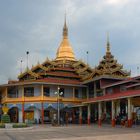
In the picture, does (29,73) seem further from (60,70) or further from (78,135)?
(78,135)

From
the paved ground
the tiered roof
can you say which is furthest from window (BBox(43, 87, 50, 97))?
the paved ground

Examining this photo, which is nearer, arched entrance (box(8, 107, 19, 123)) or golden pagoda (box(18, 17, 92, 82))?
arched entrance (box(8, 107, 19, 123))

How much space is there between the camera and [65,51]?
68.8m

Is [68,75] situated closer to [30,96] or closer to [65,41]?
[30,96]

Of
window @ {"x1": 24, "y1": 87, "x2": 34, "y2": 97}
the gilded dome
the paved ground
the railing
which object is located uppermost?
the gilded dome

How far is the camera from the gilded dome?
6750 centimetres

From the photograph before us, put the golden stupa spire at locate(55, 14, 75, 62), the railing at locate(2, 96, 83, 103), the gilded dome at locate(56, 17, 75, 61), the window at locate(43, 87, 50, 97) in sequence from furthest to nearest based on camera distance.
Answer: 1. the gilded dome at locate(56, 17, 75, 61)
2. the golden stupa spire at locate(55, 14, 75, 62)
3. the window at locate(43, 87, 50, 97)
4. the railing at locate(2, 96, 83, 103)

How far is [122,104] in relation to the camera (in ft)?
172

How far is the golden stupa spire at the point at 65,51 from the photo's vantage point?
221 ft


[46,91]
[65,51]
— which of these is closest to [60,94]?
[46,91]

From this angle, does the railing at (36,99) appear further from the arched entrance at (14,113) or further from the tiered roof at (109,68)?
the tiered roof at (109,68)

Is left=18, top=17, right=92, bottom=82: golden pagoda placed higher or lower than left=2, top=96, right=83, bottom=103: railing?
higher

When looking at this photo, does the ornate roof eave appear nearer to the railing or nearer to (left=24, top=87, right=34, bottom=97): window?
(left=24, top=87, right=34, bottom=97): window

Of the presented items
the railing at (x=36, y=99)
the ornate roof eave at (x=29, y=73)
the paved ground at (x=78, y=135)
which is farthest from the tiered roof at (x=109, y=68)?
the paved ground at (x=78, y=135)
